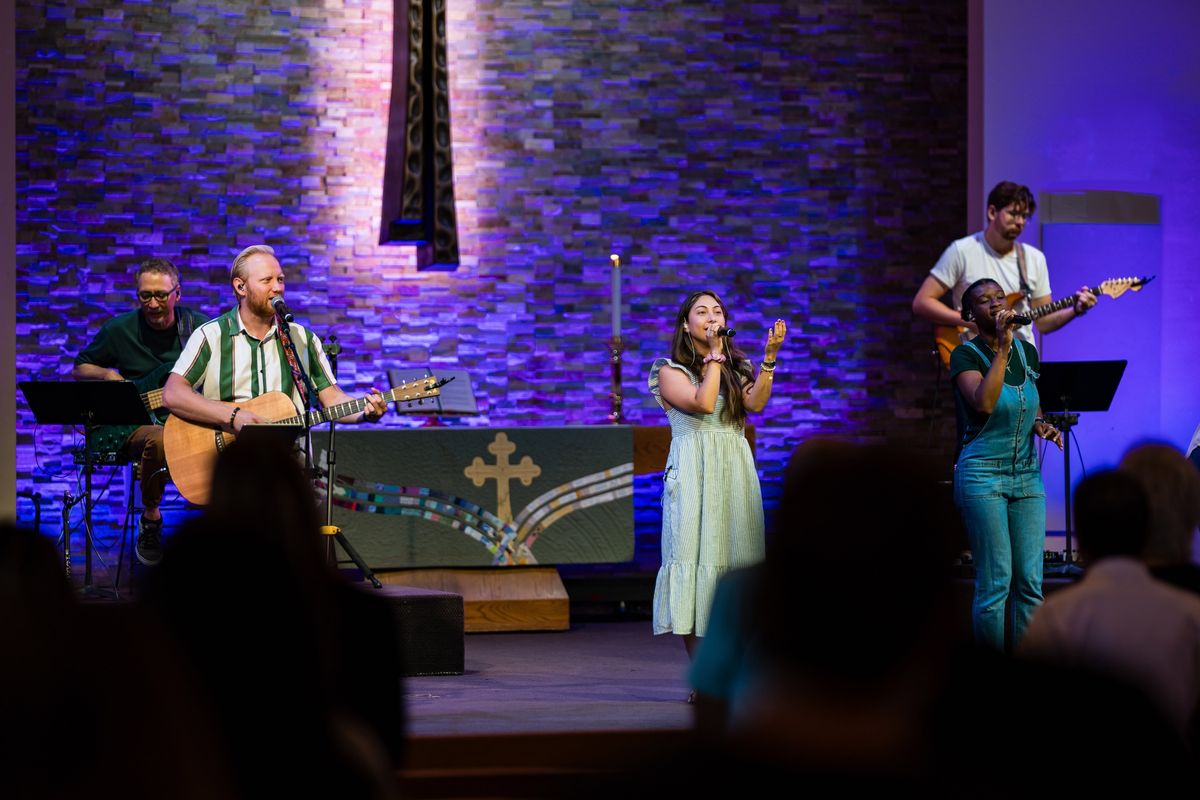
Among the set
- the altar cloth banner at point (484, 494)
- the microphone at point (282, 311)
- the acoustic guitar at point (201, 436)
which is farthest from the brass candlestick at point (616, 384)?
the microphone at point (282, 311)

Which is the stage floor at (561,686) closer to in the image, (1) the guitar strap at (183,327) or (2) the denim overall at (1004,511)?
(2) the denim overall at (1004,511)

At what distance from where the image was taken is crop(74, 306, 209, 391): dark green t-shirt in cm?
768

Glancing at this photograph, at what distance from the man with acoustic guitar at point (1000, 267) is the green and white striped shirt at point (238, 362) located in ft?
10.3

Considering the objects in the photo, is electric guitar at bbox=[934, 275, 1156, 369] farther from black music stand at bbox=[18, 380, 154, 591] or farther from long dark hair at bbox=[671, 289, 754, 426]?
black music stand at bbox=[18, 380, 154, 591]

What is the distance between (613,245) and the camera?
348 inches

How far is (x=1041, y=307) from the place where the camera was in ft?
21.9

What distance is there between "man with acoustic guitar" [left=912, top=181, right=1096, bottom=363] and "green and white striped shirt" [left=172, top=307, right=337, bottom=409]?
3150 mm

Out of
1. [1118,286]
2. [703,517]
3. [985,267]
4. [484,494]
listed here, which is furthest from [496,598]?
[1118,286]

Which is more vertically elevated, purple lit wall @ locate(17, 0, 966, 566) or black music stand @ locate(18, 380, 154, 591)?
purple lit wall @ locate(17, 0, 966, 566)

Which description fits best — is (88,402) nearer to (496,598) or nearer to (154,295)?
(154,295)

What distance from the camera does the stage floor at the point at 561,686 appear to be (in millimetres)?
4852

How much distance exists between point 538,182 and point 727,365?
3.53m

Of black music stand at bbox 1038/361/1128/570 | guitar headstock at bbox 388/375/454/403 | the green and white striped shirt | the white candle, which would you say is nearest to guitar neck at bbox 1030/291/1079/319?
black music stand at bbox 1038/361/1128/570

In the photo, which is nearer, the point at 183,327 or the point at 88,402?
the point at 88,402
